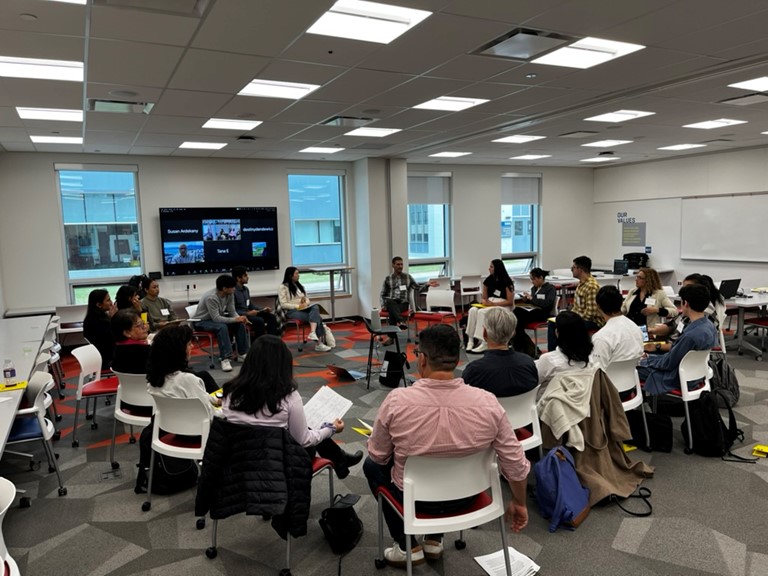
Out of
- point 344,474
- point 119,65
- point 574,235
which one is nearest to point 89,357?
point 119,65

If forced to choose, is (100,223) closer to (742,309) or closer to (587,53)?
(587,53)

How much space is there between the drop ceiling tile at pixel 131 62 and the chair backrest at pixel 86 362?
214cm

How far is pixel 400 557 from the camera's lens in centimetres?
276

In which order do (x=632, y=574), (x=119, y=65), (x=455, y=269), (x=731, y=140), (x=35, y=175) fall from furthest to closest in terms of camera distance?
(x=455, y=269) < (x=731, y=140) < (x=35, y=175) < (x=119, y=65) < (x=632, y=574)

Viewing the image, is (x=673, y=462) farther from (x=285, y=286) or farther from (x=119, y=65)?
(x=285, y=286)

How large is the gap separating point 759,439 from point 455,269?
721 cm

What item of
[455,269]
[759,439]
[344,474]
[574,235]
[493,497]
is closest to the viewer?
[493,497]

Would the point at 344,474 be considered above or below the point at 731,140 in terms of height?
below

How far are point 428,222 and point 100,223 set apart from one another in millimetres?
5982

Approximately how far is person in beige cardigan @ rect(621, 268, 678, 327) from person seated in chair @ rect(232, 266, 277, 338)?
4.60 metres

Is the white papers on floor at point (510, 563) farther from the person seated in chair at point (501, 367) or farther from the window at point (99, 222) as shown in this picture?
the window at point (99, 222)

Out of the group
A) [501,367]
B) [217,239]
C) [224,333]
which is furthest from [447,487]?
[217,239]

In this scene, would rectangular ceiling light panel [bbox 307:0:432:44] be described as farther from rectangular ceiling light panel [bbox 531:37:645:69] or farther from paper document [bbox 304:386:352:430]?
paper document [bbox 304:386:352:430]

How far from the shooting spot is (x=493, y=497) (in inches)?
93.4
